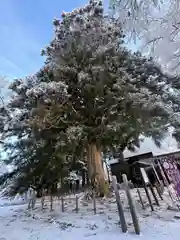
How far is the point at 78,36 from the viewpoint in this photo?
7.53 meters

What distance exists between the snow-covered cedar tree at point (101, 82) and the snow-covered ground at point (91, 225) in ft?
7.51

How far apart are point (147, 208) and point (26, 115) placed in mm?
5202

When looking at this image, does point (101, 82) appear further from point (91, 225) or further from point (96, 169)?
point (91, 225)

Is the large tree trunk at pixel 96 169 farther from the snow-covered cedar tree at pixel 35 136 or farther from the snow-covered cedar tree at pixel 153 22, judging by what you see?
the snow-covered cedar tree at pixel 153 22

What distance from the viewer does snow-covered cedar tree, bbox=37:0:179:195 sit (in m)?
6.66

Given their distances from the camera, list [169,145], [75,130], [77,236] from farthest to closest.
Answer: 1. [169,145]
2. [75,130]
3. [77,236]

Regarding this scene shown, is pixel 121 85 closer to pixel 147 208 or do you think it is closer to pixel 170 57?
pixel 170 57

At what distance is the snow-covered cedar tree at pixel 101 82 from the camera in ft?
21.8

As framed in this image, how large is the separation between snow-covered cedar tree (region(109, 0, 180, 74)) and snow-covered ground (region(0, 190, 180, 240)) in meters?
3.31

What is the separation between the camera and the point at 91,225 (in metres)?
4.40

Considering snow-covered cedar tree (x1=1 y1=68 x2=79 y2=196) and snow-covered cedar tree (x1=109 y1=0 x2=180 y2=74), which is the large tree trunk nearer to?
snow-covered cedar tree (x1=1 y1=68 x2=79 y2=196)

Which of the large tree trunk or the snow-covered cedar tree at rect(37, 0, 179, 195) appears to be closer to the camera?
the snow-covered cedar tree at rect(37, 0, 179, 195)

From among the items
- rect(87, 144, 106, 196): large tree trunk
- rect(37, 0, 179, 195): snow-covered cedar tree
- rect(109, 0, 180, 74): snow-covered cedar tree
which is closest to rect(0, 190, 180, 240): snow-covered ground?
rect(87, 144, 106, 196): large tree trunk

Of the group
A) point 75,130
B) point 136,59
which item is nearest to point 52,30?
point 136,59
